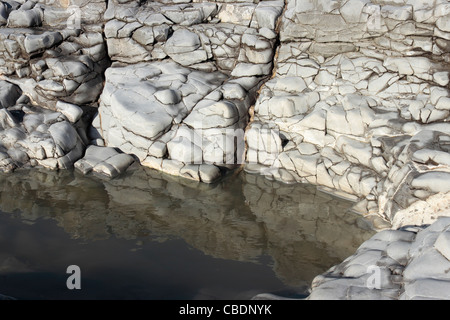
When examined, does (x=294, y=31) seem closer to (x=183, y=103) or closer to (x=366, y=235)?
(x=183, y=103)

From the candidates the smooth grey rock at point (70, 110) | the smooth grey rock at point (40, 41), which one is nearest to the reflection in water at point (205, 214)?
the smooth grey rock at point (70, 110)

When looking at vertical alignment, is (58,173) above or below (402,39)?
below

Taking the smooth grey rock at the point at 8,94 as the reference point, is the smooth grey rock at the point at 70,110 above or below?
below

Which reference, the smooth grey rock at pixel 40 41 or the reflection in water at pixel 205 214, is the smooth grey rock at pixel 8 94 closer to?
the smooth grey rock at pixel 40 41

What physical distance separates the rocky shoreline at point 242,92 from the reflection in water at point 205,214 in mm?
308

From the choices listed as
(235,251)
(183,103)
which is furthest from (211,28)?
(235,251)

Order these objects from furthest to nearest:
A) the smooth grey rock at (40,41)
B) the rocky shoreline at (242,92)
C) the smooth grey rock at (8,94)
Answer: the smooth grey rock at (40,41)
the smooth grey rock at (8,94)
the rocky shoreline at (242,92)

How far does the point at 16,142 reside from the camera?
9.14 m

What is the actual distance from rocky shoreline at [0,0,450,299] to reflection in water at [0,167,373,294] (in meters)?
0.31

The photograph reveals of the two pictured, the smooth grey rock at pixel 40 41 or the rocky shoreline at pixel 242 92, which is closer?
the rocky shoreline at pixel 242 92

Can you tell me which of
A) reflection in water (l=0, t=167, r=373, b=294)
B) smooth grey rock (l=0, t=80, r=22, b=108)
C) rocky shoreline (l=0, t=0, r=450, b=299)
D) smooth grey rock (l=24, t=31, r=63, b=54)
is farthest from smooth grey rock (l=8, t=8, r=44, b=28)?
reflection in water (l=0, t=167, r=373, b=294)

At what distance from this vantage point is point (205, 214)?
7.78 meters

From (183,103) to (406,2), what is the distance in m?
4.43

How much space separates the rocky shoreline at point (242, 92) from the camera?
7.93 metres
